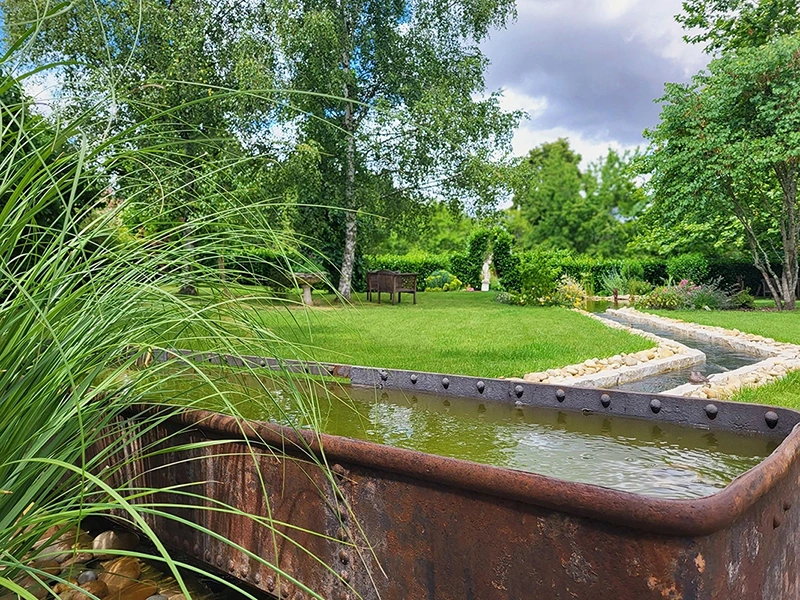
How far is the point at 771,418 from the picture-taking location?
153 centimetres

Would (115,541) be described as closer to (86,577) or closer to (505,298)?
(86,577)

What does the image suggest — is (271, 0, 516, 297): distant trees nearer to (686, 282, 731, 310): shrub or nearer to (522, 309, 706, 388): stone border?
(686, 282, 731, 310): shrub

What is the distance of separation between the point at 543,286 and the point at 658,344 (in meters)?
6.33

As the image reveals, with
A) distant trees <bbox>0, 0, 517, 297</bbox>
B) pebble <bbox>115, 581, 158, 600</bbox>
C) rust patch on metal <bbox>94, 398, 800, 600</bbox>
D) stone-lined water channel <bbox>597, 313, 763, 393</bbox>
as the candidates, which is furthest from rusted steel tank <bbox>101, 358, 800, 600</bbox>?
distant trees <bbox>0, 0, 517, 297</bbox>

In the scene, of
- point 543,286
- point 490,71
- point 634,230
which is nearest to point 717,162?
point 543,286

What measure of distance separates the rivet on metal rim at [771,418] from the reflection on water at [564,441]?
5cm

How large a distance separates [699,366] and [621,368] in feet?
4.03

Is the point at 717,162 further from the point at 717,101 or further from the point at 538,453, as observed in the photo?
the point at 538,453

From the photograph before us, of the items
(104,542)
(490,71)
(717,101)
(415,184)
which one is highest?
(490,71)

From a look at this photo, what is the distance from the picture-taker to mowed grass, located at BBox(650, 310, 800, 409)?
3137 mm

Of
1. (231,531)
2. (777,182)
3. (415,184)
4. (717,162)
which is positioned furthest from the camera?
(415,184)

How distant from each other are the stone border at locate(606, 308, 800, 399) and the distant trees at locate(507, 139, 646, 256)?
20.7 m

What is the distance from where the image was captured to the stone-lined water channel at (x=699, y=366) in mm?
3826

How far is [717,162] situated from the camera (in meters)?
11.5
